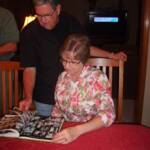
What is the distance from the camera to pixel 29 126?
1.44 meters

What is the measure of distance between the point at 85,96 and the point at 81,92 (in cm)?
3

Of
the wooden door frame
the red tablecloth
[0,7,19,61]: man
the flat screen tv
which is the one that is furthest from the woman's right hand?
the flat screen tv

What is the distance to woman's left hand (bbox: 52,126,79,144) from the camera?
133 centimetres

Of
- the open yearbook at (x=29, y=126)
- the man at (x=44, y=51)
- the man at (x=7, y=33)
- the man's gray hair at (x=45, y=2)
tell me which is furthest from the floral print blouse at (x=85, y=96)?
the man at (x=7, y=33)

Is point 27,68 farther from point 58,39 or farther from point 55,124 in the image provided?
point 55,124

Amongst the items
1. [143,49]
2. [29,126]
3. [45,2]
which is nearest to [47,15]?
[45,2]

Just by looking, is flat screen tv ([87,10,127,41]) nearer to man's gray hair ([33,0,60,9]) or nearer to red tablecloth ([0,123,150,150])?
man's gray hair ([33,0,60,9])

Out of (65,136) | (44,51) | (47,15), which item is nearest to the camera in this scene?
(65,136)

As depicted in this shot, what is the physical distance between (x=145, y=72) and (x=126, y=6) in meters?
3.15

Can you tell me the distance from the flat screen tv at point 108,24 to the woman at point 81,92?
12.4 feet

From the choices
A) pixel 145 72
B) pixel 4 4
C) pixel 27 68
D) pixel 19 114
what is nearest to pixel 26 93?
pixel 27 68

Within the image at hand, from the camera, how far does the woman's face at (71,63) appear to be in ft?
4.87

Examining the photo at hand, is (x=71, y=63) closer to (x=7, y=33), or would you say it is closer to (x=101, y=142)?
(x=101, y=142)

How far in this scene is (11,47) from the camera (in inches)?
89.9
